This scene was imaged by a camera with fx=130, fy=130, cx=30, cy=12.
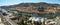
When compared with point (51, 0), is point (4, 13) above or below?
below

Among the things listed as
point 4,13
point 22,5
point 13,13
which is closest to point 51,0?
point 22,5

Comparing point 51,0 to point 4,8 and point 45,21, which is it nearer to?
point 45,21

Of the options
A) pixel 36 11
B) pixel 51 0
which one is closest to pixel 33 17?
pixel 36 11

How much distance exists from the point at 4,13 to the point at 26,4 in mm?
1011

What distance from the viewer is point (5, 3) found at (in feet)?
18.4

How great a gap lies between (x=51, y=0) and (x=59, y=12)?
609 mm

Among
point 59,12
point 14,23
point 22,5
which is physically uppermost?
point 22,5

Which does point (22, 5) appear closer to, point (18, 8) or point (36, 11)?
point (18, 8)

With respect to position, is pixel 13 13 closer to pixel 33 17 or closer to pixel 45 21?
pixel 33 17

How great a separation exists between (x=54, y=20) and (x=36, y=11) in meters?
0.84

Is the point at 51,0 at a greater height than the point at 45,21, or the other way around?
the point at 51,0

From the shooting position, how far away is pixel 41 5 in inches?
220

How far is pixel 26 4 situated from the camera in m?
5.60

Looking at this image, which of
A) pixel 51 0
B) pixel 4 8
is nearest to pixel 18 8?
pixel 4 8
